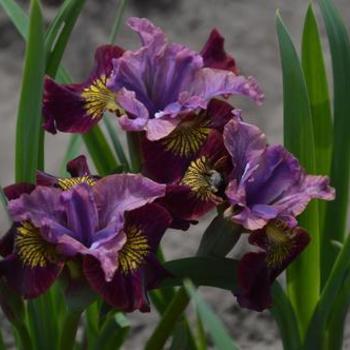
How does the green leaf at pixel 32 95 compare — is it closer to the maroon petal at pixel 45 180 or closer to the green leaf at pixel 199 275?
the maroon petal at pixel 45 180

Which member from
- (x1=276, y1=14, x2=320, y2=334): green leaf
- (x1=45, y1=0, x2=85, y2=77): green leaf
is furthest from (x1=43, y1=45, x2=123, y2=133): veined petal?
(x1=276, y1=14, x2=320, y2=334): green leaf

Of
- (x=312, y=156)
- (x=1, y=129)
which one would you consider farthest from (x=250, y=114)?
(x=312, y=156)

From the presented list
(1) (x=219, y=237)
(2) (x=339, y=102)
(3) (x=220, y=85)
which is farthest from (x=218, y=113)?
(2) (x=339, y=102)

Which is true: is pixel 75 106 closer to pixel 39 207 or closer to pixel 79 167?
pixel 79 167

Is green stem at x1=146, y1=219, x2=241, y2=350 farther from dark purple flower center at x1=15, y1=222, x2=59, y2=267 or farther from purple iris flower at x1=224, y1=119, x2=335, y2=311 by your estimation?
dark purple flower center at x1=15, y1=222, x2=59, y2=267

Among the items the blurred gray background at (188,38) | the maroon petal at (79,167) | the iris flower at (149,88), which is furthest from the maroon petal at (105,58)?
the blurred gray background at (188,38)
